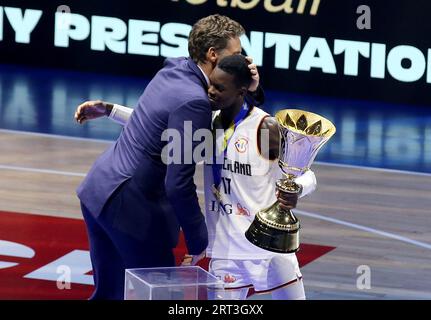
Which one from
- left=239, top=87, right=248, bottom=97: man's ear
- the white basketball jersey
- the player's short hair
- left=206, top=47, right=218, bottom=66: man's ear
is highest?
left=206, top=47, right=218, bottom=66: man's ear

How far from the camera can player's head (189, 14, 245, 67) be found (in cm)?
493

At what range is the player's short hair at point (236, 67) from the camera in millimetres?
4863

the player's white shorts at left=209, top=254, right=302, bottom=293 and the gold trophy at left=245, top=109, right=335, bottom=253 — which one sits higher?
the gold trophy at left=245, top=109, right=335, bottom=253

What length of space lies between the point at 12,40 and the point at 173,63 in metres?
10.6

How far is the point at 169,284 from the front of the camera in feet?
14.8

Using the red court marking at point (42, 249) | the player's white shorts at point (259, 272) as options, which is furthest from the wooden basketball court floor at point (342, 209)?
the player's white shorts at point (259, 272)

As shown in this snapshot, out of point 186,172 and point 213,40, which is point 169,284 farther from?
point 213,40

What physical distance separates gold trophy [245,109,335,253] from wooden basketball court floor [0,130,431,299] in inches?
78.0

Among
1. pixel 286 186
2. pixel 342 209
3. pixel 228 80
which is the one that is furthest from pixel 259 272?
pixel 342 209

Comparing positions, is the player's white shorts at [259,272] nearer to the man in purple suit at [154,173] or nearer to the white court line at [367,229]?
the man in purple suit at [154,173]

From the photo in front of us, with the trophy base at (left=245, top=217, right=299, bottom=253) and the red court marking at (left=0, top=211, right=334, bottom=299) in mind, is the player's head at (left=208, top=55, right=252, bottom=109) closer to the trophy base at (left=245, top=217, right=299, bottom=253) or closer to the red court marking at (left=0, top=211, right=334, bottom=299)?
the trophy base at (left=245, top=217, right=299, bottom=253)

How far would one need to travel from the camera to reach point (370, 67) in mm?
13875

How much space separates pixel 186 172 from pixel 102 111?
1007 millimetres

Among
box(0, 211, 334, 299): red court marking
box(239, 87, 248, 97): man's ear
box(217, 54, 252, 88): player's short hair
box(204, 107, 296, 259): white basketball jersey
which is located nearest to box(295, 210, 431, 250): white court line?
box(0, 211, 334, 299): red court marking
